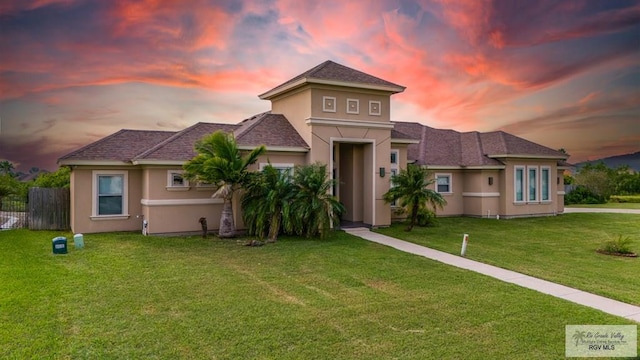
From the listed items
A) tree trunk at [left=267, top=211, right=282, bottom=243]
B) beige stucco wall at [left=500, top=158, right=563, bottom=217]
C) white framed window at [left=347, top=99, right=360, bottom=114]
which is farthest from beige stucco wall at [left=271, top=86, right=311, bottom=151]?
beige stucco wall at [left=500, top=158, right=563, bottom=217]

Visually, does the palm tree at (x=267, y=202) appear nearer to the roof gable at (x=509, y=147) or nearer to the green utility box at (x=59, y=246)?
the green utility box at (x=59, y=246)

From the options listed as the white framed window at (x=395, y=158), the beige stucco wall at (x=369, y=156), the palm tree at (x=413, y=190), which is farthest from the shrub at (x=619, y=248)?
the white framed window at (x=395, y=158)

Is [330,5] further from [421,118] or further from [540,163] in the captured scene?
[540,163]

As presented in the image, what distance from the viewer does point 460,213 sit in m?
20.4

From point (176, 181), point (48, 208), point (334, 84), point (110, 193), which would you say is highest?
point (334, 84)

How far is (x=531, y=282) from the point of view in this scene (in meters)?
7.86

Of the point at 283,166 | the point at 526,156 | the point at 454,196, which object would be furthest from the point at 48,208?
the point at 526,156

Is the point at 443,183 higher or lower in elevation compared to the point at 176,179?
lower

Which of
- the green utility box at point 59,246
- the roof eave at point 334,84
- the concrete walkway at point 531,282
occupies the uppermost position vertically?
the roof eave at point 334,84

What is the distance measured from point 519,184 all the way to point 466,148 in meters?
3.37

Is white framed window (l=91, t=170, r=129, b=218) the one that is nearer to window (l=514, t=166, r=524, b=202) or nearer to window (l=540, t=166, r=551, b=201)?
window (l=514, t=166, r=524, b=202)

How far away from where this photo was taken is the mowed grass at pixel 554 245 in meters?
8.13

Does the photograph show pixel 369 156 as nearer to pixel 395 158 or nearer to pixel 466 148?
pixel 395 158

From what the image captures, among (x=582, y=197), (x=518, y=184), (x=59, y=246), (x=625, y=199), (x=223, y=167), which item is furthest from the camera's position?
(x=625, y=199)
